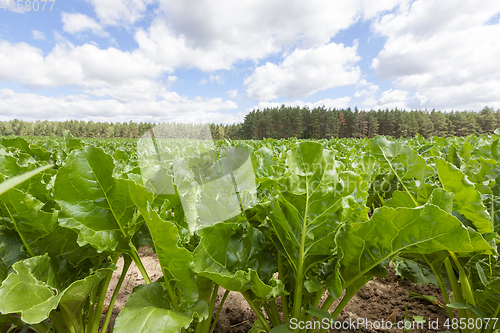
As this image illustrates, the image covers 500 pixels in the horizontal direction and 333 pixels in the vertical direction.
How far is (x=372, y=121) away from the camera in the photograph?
71062mm

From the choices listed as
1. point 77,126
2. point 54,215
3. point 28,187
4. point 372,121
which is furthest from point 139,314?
point 77,126

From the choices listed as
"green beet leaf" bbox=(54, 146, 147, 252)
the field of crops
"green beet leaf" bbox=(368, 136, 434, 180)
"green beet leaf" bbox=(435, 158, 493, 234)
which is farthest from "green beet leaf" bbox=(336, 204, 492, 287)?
"green beet leaf" bbox=(54, 146, 147, 252)

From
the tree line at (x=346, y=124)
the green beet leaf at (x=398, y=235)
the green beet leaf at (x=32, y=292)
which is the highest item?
the tree line at (x=346, y=124)

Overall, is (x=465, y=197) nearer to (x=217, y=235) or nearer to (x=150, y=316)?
(x=217, y=235)

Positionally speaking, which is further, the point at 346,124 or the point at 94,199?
the point at 346,124

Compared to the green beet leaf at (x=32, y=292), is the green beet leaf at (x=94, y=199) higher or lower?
higher

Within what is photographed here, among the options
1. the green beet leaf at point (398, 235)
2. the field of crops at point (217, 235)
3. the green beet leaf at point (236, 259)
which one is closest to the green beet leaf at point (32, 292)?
the field of crops at point (217, 235)

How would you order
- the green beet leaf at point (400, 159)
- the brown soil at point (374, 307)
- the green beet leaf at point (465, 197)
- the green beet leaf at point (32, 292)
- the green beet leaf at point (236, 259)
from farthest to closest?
→ the brown soil at point (374, 307), the green beet leaf at point (400, 159), the green beet leaf at point (465, 197), the green beet leaf at point (236, 259), the green beet leaf at point (32, 292)

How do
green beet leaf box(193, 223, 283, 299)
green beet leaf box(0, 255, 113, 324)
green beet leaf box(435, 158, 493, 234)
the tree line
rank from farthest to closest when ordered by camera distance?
the tree line < green beet leaf box(435, 158, 493, 234) < green beet leaf box(193, 223, 283, 299) < green beet leaf box(0, 255, 113, 324)

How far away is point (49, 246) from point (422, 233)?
4.85ft

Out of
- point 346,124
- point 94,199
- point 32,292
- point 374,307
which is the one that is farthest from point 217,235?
point 346,124

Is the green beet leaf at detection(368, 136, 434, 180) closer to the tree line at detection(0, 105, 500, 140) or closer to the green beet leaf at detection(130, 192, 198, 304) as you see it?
the green beet leaf at detection(130, 192, 198, 304)

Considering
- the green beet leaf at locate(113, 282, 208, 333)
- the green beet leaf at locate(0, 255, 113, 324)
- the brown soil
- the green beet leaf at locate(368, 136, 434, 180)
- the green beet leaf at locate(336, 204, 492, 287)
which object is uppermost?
the green beet leaf at locate(368, 136, 434, 180)

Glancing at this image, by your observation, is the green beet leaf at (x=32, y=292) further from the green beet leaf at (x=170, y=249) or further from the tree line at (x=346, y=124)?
the tree line at (x=346, y=124)
